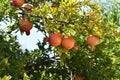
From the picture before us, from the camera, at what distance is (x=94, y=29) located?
13.7 ft

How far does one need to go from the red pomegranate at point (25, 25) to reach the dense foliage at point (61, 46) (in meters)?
0.05

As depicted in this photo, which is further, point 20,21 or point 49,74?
point 49,74

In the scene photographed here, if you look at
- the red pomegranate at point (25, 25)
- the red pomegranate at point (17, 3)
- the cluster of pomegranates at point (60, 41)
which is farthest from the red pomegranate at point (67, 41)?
the red pomegranate at point (17, 3)

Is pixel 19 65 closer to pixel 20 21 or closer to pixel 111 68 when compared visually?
pixel 20 21

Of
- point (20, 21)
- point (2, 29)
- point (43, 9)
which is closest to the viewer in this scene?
point (43, 9)

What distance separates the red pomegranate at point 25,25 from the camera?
4180mm

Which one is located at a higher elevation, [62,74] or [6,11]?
[6,11]

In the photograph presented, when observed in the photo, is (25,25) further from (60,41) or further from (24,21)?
(60,41)

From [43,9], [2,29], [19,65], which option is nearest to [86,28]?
[43,9]

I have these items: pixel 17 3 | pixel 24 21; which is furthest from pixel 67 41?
pixel 17 3

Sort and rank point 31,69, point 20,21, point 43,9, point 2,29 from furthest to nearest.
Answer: point 31,69 < point 2,29 < point 20,21 < point 43,9

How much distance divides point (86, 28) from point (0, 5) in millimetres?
989

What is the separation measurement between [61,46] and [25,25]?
1.60ft

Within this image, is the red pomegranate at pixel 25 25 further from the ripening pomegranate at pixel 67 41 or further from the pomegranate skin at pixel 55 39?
the ripening pomegranate at pixel 67 41
